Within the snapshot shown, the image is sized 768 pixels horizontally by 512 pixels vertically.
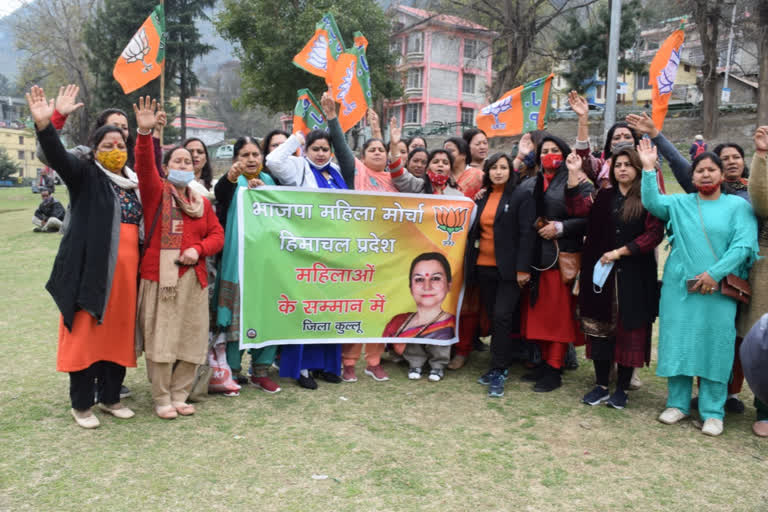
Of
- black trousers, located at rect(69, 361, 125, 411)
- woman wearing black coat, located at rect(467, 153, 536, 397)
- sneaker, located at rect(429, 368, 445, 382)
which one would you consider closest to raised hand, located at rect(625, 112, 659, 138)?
woman wearing black coat, located at rect(467, 153, 536, 397)

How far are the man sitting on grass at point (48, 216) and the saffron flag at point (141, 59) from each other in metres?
10.9

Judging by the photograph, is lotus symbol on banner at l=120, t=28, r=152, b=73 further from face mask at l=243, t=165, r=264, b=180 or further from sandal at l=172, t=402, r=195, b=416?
sandal at l=172, t=402, r=195, b=416

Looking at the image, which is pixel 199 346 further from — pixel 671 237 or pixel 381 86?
pixel 381 86

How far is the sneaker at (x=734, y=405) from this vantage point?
4.64 metres

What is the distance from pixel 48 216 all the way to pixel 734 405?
Answer: 16299 millimetres

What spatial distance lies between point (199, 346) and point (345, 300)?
1279mm

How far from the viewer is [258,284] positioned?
15.5 ft

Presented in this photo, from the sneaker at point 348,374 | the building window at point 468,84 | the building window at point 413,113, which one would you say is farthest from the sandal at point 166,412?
the building window at point 468,84

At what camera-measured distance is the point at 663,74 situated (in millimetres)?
5371

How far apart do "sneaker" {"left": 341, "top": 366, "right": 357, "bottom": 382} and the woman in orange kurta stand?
70.0 inches

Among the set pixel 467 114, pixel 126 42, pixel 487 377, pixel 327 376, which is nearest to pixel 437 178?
pixel 487 377

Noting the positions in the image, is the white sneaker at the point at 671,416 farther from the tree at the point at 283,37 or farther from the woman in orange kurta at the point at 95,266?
the tree at the point at 283,37

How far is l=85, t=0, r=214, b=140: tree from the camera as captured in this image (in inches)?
1318

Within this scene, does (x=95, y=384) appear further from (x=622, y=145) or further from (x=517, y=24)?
(x=517, y=24)
